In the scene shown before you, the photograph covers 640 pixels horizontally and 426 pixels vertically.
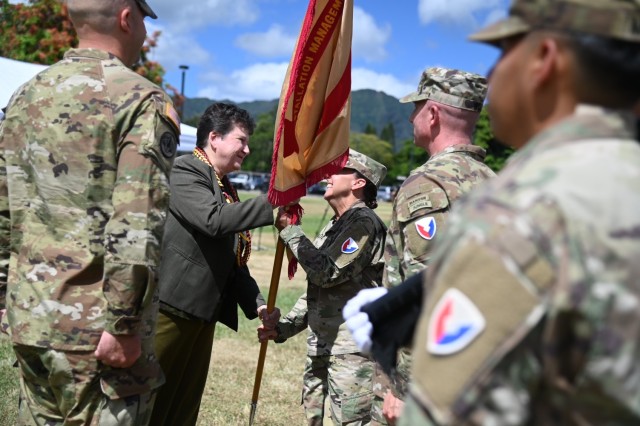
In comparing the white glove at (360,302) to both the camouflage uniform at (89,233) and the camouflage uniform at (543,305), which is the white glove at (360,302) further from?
the camouflage uniform at (89,233)

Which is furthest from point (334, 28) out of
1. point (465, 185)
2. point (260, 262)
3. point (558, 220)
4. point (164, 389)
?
point (260, 262)

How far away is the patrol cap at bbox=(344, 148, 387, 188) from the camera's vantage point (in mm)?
4844

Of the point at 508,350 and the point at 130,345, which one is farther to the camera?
the point at 130,345

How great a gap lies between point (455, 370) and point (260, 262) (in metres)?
15.4

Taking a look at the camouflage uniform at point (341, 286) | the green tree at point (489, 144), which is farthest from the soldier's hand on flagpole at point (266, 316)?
the green tree at point (489, 144)

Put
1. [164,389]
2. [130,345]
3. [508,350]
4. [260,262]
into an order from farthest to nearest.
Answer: [260,262] < [164,389] < [130,345] < [508,350]

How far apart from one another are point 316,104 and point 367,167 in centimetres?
65

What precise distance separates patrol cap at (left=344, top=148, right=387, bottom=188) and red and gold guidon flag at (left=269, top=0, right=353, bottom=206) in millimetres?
351

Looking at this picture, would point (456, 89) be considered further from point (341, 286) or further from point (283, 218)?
point (341, 286)

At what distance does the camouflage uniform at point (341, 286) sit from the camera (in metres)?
4.45

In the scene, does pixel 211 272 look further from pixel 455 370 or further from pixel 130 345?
pixel 455 370

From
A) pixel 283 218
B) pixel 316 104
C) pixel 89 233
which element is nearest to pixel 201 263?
pixel 283 218

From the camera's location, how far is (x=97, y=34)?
116 inches

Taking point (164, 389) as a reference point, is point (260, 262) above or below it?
below
